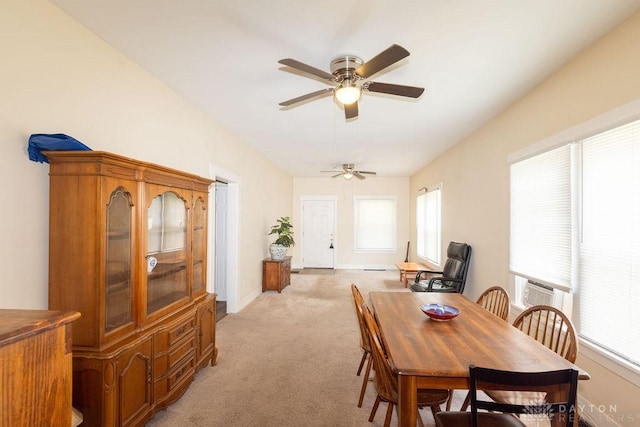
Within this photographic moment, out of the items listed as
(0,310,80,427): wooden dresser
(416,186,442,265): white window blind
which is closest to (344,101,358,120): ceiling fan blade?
(0,310,80,427): wooden dresser

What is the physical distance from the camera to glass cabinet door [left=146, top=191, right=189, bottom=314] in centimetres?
217

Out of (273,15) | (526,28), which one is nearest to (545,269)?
(526,28)

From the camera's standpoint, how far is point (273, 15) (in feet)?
5.95

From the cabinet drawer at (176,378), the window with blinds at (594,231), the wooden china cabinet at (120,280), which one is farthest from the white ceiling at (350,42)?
the cabinet drawer at (176,378)

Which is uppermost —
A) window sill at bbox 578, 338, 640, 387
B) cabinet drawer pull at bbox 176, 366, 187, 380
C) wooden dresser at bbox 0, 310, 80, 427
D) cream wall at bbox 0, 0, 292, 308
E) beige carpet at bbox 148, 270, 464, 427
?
cream wall at bbox 0, 0, 292, 308

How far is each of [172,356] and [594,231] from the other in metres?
3.24

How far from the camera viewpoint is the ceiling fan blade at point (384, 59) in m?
1.63

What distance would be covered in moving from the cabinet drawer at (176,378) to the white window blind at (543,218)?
3.15 meters

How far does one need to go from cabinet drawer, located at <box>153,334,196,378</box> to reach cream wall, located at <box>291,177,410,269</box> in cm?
605

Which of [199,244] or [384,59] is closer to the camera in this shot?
[384,59]

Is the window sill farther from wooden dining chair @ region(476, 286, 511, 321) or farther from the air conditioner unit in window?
wooden dining chair @ region(476, 286, 511, 321)

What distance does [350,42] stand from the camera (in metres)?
2.07

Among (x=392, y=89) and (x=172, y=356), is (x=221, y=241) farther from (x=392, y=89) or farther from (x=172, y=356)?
(x=392, y=89)

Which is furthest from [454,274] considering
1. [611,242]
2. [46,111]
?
[46,111]
